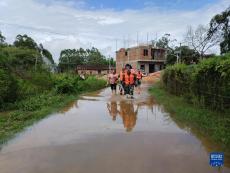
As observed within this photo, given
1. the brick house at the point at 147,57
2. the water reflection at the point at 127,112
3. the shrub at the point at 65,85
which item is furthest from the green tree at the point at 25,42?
the water reflection at the point at 127,112

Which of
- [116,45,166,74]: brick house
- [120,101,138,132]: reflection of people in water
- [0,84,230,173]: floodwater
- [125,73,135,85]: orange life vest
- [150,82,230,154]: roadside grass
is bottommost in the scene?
[0,84,230,173]: floodwater

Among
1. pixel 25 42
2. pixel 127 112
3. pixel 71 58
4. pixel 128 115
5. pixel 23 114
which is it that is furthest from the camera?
pixel 71 58

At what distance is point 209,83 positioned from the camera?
1341 cm

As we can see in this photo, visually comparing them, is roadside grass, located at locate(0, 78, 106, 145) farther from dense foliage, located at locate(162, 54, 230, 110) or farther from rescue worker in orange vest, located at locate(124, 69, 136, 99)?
dense foliage, located at locate(162, 54, 230, 110)

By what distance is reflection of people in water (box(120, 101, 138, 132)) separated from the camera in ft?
37.8

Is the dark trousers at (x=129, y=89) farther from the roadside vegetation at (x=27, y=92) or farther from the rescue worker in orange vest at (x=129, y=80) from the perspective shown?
the roadside vegetation at (x=27, y=92)

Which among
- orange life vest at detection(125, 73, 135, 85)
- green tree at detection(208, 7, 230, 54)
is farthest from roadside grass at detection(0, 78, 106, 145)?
green tree at detection(208, 7, 230, 54)

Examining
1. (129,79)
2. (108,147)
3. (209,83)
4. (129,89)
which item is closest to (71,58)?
(129,89)

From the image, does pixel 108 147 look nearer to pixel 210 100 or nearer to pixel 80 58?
pixel 210 100

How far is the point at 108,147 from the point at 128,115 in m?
5.43

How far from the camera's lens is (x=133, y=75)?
20266mm

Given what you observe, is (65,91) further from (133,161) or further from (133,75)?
(133,161)

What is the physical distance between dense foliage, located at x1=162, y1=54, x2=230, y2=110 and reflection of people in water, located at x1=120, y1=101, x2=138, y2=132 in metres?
2.87

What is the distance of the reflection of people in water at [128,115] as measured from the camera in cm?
1153
